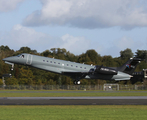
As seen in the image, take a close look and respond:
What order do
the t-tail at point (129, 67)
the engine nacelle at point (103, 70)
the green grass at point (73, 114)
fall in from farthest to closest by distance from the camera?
1. the t-tail at point (129, 67)
2. the engine nacelle at point (103, 70)
3. the green grass at point (73, 114)

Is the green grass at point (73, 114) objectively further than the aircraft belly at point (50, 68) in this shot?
No

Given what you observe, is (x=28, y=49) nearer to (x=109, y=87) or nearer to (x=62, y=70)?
(x=109, y=87)

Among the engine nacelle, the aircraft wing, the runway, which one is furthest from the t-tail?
the runway

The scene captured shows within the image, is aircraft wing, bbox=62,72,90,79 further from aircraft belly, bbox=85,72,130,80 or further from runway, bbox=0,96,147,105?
runway, bbox=0,96,147,105

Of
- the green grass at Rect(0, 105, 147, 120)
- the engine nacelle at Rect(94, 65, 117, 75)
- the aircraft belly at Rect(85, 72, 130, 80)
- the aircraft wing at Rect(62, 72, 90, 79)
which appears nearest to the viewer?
the green grass at Rect(0, 105, 147, 120)

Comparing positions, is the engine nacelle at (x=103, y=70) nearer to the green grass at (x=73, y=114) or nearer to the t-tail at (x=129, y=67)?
the t-tail at (x=129, y=67)

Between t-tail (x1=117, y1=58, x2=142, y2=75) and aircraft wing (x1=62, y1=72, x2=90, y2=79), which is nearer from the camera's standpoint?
aircraft wing (x1=62, y1=72, x2=90, y2=79)

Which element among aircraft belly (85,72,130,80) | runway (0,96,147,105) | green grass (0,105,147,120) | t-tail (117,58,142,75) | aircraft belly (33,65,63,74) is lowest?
green grass (0,105,147,120)

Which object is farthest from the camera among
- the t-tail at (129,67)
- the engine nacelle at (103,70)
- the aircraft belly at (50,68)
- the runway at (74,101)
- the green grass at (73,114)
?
the t-tail at (129,67)

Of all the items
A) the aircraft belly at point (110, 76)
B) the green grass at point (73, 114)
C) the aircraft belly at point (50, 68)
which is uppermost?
the aircraft belly at point (50, 68)

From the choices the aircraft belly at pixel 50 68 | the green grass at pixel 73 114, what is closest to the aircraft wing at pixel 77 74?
the aircraft belly at pixel 50 68

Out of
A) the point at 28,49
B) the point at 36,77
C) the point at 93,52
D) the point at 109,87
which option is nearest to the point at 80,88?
the point at 109,87

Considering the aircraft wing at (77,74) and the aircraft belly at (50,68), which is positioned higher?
the aircraft belly at (50,68)

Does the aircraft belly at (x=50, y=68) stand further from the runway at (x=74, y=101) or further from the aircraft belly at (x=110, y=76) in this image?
the runway at (x=74, y=101)
